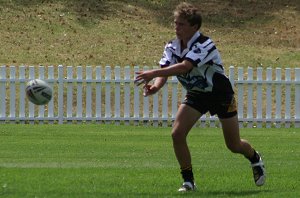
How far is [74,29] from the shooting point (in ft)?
108

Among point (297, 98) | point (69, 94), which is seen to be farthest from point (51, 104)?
point (297, 98)

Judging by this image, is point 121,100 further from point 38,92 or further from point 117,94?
point 38,92

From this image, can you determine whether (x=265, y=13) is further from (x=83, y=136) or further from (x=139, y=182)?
(x=139, y=182)

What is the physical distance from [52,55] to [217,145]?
1300 centimetres

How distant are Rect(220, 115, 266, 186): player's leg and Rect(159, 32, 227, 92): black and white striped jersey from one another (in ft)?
1.38

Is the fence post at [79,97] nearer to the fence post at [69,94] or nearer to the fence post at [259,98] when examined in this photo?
the fence post at [69,94]

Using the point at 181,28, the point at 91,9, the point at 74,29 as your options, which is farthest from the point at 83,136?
the point at 91,9

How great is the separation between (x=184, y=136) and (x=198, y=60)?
0.83 meters

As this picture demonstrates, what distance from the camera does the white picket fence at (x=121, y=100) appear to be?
24375 millimetres

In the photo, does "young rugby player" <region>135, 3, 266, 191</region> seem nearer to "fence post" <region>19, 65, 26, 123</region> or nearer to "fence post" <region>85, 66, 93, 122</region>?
"fence post" <region>85, 66, 93, 122</region>

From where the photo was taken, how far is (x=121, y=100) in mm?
24969

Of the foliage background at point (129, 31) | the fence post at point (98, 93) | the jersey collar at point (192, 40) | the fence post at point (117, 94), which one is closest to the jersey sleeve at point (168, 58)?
the jersey collar at point (192, 40)

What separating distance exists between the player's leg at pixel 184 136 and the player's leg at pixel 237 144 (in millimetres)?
357

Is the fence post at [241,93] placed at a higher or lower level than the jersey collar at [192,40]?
higher
